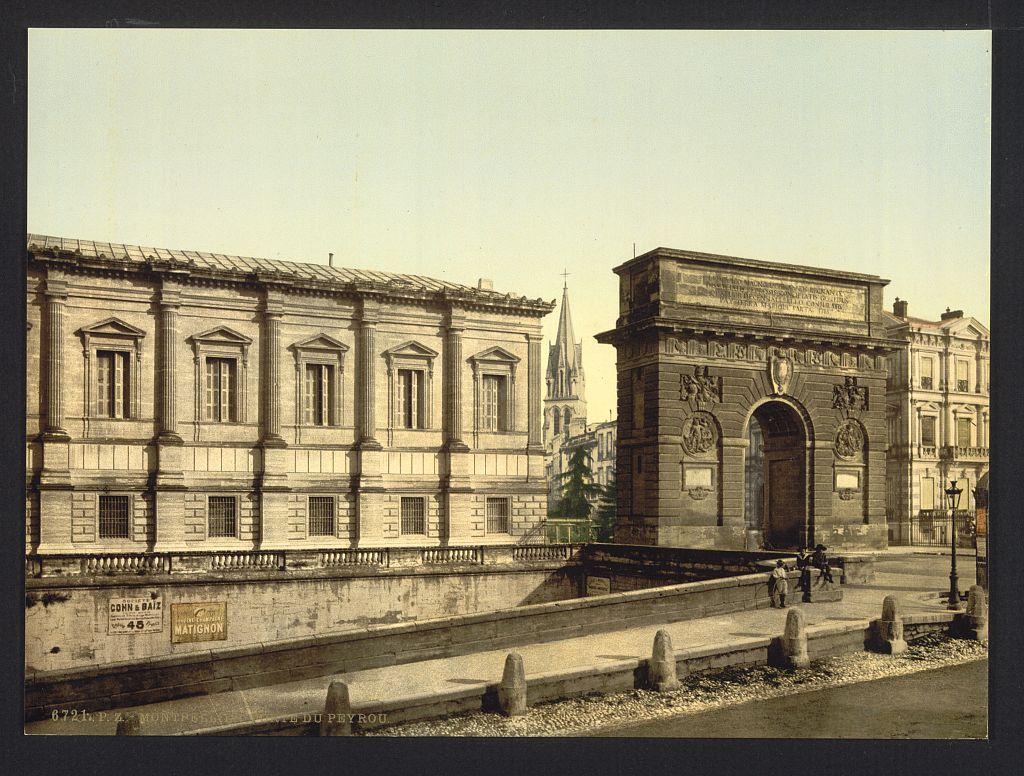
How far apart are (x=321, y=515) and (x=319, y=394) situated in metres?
3.50

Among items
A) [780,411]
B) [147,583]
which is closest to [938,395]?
[780,411]

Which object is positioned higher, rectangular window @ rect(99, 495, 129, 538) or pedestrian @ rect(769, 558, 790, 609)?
rectangular window @ rect(99, 495, 129, 538)

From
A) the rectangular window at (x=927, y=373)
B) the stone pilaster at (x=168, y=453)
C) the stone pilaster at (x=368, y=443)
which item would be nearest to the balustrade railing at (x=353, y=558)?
the stone pilaster at (x=368, y=443)

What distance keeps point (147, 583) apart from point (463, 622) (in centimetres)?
918

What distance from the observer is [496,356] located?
105 ft

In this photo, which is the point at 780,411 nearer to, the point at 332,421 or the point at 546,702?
the point at 332,421

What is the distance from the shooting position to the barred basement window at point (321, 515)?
29719 millimetres

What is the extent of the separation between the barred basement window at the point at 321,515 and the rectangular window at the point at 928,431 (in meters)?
16.7

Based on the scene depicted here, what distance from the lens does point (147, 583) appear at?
2375 cm

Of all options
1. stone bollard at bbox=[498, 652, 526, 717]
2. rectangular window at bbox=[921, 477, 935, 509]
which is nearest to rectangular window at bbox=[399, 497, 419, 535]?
rectangular window at bbox=[921, 477, 935, 509]

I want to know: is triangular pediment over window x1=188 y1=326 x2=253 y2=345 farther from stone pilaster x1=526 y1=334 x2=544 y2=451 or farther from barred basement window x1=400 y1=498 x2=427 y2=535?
stone pilaster x1=526 y1=334 x2=544 y2=451

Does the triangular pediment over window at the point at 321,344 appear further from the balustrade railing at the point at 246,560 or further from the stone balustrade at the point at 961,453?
the stone balustrade at the point at 961,453

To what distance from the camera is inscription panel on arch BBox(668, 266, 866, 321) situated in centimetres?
2902

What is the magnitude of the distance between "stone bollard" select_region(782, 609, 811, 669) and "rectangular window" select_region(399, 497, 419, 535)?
15441 mm
